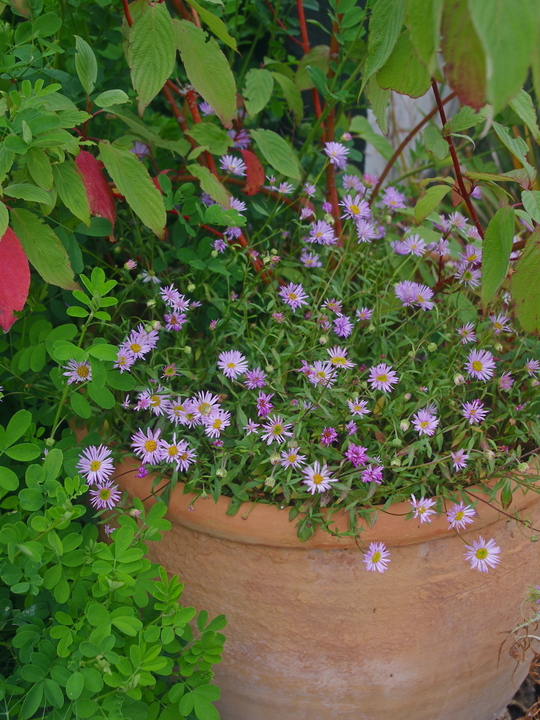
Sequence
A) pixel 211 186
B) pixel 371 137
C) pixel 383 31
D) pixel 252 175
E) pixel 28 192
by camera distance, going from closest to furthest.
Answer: pixel 383 31 → pixel 28 192 → pixel 211 186 → pixel 252 175 → pixel 371 137

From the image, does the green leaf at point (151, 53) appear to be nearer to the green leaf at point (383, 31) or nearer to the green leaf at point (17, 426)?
the green leaf at point (383, 31)

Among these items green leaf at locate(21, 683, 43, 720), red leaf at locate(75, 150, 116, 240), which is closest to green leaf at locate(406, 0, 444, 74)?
red leaf at locate(75, 150, 116, 240)

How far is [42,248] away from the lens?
89 cm

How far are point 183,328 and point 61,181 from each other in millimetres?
299

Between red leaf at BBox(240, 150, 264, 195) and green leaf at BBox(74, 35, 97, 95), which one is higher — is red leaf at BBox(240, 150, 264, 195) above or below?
Answer: above

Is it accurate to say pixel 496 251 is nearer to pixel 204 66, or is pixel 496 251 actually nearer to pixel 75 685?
pixel 204 66

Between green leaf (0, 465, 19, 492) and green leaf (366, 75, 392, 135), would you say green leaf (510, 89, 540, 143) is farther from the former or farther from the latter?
green leaf (0, 465, 19, 492)

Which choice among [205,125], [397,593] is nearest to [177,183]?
[205,125]

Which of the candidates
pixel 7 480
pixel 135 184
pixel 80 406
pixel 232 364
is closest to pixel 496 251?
pixel 232 364

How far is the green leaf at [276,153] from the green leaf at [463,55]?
66 cm

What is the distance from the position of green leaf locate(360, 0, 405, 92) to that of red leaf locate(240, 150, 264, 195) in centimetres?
45

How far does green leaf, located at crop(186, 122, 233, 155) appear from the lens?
1.13 meters

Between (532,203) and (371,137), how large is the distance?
627mm

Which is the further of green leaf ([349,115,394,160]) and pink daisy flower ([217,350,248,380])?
green leaf ([349,115,394,160])
